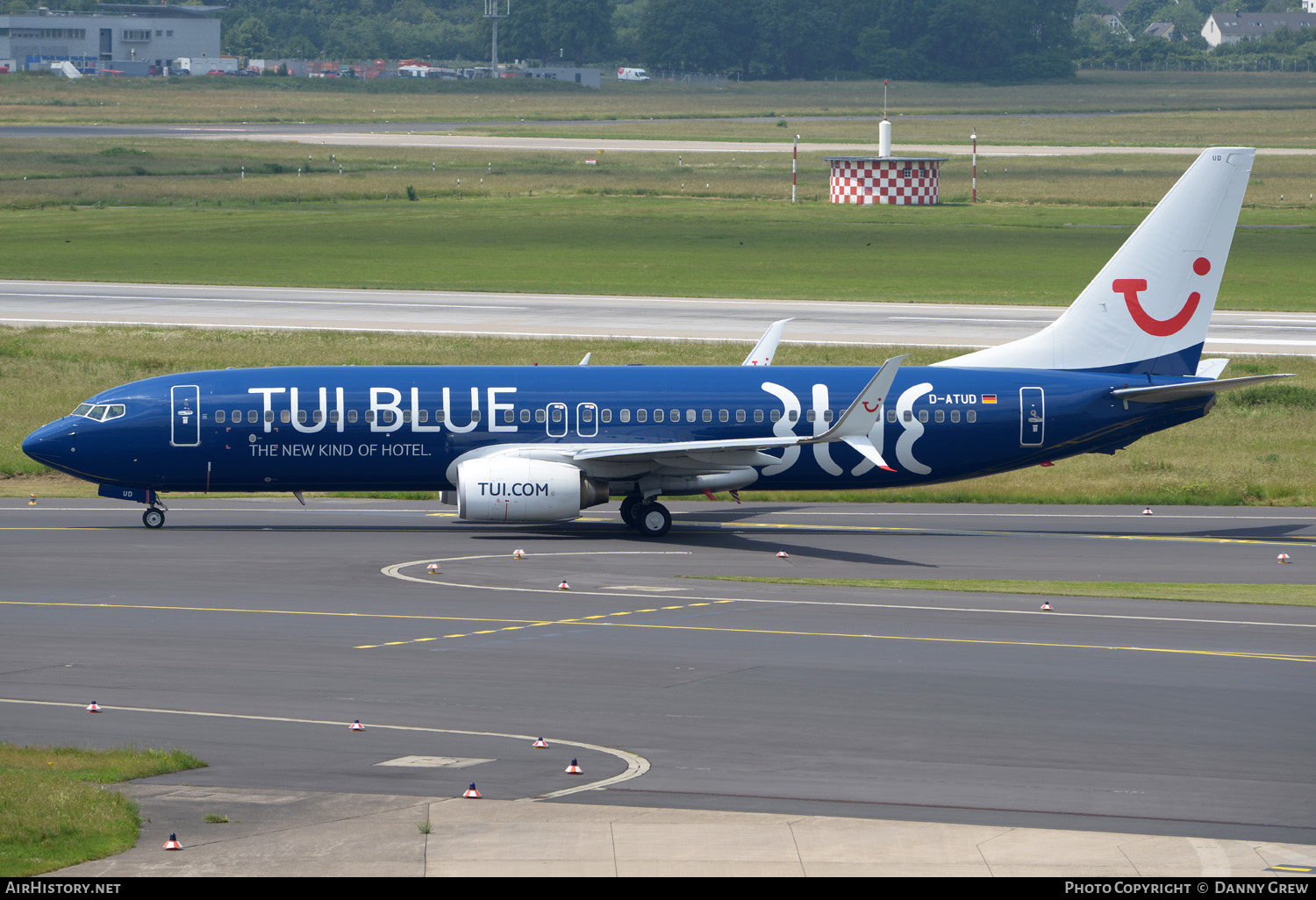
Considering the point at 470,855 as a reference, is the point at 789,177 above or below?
above

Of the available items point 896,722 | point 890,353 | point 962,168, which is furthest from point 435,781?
point 962,168

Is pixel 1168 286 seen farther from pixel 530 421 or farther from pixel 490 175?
pixel 490 175

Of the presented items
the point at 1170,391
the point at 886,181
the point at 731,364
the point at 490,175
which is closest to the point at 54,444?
the point at 731,364

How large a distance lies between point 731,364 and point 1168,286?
22.6m

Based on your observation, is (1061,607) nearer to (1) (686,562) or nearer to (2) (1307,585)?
(2) (1307,585)

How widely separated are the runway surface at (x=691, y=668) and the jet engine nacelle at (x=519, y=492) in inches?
40.8

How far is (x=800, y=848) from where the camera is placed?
1761 centimetres

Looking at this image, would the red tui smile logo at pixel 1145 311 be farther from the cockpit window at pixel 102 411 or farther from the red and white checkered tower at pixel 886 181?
the red and white checkered tower at pixel 886 181

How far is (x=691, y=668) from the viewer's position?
2753 cm

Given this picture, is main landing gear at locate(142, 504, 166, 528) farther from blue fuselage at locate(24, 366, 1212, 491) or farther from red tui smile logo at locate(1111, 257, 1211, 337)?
red tui smile logo at locate(1111, 257, 1211, 337)

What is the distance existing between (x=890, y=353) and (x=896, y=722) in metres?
41.3

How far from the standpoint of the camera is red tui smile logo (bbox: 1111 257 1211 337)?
143ft

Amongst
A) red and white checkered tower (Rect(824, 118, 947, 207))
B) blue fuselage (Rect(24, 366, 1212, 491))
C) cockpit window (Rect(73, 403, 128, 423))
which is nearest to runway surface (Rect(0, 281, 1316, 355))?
blue fuselage (Rect(24, 366, 1212, 491))

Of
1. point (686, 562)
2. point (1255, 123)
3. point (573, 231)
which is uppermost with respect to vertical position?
point (1255, 123)
